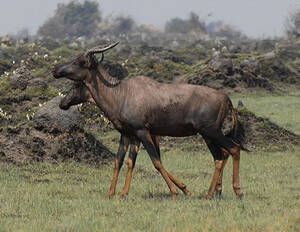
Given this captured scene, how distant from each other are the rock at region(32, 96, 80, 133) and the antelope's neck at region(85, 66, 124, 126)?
5.09m

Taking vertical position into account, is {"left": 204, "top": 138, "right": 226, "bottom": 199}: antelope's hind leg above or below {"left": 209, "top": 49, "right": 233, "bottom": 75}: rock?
above

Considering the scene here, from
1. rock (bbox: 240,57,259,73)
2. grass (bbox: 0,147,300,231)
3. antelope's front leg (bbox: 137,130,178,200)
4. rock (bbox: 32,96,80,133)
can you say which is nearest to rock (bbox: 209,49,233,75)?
rock (bbox: 240,57,259,73)

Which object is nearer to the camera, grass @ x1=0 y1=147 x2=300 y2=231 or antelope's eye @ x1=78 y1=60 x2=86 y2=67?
grass @ x1=0 y1=147 x2=300 y2=231

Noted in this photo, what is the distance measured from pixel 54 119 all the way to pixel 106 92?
534cm

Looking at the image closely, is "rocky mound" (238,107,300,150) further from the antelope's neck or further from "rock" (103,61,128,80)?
"rock" (103,61,128,80)

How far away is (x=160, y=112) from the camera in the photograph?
1130cm

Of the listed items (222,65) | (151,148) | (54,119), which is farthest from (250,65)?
(151,148)

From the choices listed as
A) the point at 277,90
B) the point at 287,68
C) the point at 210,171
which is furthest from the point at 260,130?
the point at 287,68

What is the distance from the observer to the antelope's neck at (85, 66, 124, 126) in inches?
454

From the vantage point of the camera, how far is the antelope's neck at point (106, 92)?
11.5 metres

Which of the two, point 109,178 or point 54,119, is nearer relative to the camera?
point 109,178

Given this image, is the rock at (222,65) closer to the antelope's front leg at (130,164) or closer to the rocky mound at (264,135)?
the rocky mound at (264,135)

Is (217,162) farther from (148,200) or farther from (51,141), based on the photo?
(51,141)

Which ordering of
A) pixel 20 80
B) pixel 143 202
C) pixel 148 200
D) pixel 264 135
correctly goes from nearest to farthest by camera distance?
pixel 143 202
pixel 148 200
pixel 264 135
pixel 20 80
